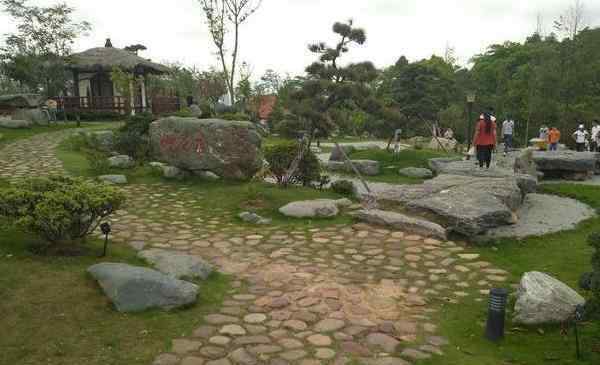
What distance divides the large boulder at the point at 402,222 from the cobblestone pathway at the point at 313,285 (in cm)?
21

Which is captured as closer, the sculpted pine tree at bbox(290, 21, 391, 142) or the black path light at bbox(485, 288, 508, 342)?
Result: the black path light at bbox(485, 288, 508, 342)

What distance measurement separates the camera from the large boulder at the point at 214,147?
10766 mm

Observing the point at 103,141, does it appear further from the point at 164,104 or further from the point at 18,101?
the point at 164,104

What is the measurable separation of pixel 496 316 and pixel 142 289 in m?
3.24

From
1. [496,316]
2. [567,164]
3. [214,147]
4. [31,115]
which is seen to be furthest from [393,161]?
[31,115]

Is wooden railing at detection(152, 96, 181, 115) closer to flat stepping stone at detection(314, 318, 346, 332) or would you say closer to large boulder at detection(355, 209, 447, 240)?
large boulder at detection(355, 209, 447, 240)

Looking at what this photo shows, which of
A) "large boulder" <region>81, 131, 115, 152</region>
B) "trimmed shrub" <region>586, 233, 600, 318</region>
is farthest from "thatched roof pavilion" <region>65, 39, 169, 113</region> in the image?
"trimmed shrub" <region>586, 233, 600, 318</region>

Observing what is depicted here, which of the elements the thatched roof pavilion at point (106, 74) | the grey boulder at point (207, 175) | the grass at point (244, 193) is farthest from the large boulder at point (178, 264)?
the thatched roof pavilion at point (106, 74)

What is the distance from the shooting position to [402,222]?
7547 millimetres

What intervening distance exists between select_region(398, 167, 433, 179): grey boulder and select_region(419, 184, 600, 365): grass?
25.2ft

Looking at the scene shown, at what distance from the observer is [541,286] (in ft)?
15.1

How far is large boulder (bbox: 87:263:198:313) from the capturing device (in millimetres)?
4469

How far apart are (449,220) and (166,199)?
17.5 feet

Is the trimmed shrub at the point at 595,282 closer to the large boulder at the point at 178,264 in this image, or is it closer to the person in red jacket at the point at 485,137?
the large boulder at the point at 178,264
